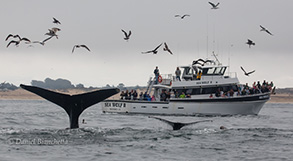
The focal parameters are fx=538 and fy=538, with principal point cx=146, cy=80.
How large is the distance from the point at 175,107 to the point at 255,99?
7.56 meters

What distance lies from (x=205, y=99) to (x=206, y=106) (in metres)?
0.67

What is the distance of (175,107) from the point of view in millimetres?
51250

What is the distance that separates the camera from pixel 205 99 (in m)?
50.4

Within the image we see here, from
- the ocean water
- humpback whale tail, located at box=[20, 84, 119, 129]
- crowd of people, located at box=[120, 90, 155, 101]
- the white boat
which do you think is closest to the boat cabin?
the white boat

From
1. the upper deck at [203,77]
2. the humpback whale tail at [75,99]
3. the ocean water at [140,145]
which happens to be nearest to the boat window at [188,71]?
the upper deck at [203,77]

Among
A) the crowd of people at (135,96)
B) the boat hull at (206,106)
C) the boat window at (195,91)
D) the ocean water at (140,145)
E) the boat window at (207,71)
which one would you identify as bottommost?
the ocean water at (140,145)

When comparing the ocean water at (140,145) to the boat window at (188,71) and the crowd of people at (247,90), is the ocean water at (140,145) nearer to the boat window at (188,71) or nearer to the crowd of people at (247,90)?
the crowd of people at (247,90)

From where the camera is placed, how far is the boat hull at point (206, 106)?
165ft

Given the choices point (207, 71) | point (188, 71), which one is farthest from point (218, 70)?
point (188, 71)

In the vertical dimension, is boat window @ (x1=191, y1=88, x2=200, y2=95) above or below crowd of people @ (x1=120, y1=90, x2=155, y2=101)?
above

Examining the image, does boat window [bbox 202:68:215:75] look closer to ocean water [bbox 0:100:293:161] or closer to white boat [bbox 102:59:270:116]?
white boat [bbox 102:59:270:116]

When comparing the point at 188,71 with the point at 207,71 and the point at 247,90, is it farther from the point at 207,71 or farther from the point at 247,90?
the point at 247,90

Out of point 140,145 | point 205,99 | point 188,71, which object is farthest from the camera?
point 188,71

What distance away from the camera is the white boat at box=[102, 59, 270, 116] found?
50469 millimetres
